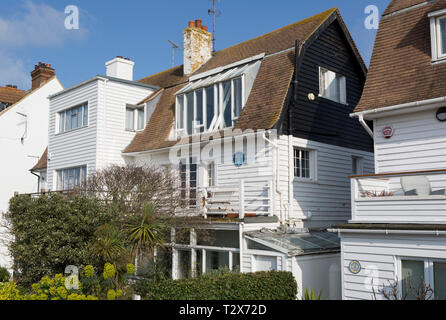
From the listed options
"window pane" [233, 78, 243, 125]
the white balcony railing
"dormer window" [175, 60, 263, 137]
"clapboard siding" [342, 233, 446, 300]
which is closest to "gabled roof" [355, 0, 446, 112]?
"clapboard siding" [342, 233, 446, 300]

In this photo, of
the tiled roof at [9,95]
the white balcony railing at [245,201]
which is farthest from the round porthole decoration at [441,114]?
the tiled roof at [9,95]

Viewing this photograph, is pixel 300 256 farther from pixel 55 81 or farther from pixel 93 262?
pixel 55 81

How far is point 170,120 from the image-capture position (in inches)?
747

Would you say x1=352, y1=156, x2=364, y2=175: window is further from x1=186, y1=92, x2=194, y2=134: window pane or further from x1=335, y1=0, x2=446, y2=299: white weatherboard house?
x1=186, y1=92, x2=194, y2=134: window pane

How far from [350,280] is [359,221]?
1512 mm

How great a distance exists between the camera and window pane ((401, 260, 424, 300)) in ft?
33.2

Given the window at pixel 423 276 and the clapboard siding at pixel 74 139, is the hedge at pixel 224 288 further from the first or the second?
the clapboard siding at pixel 74 139

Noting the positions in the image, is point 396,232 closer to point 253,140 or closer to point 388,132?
point 388,132

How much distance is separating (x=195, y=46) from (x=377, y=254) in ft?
45.0

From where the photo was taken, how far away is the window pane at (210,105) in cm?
1717

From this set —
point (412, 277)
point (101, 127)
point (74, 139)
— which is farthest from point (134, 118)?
point (412, 277)

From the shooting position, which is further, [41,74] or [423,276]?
[41,74]

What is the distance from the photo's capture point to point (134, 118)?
69.2ft

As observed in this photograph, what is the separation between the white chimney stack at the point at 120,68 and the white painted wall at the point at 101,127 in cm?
295
